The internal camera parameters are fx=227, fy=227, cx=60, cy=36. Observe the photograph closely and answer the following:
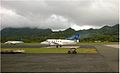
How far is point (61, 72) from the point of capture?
16641mm

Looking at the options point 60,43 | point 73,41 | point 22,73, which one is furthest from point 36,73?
point 73,41

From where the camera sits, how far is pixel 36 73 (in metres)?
16.2

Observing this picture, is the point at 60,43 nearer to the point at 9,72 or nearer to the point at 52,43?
the point at 52,43

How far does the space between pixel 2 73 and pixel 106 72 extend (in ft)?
25.0

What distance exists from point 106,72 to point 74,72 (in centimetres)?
238

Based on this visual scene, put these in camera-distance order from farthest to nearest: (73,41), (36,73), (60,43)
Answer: (73,41) < (60,43) < (36,73)

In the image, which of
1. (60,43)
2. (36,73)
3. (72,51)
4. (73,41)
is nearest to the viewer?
(36,73)

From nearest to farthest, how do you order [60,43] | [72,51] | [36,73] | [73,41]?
[36,73] < [72,51] < [60,43] < [73,41]

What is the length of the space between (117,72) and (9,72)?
26.2 ft

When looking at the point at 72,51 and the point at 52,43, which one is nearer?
the point at 72,51

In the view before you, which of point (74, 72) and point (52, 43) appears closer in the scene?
point (74, 72)

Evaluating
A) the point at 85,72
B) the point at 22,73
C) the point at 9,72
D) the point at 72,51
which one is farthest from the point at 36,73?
the point at 72,51

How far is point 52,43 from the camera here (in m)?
85.8

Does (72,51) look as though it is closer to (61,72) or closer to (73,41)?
(61,72)
